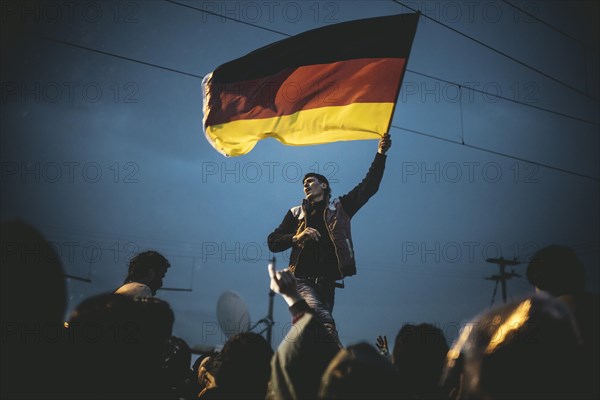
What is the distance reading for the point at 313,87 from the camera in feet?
20.5

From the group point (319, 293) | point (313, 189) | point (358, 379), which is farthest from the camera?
point (313, 189)

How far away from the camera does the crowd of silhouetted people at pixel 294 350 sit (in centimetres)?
116

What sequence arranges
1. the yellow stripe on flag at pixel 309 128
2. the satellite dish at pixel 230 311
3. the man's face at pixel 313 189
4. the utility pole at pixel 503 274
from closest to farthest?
1. the man's face at pixel 313 189
2. the yellow stripe on flag at pixel 309 128
3. the satellite dish at pixel 230 311
4. the utility pole at pixel 503 274

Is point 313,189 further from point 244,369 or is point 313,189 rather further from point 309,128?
point 244,369

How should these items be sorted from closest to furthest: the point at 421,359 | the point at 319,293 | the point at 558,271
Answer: the point at 421,359
the point at 558,271
the point at 319,293

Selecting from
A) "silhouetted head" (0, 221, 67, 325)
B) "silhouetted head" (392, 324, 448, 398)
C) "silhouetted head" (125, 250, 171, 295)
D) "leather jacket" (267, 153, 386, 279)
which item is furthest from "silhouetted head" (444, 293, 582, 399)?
"silhouetted head" (125, 250, 171, 295)

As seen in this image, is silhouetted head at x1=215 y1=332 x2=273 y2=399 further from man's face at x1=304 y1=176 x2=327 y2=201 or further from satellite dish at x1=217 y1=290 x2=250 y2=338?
satellite dish at x1=217 y1=290 x2=250 y2=338

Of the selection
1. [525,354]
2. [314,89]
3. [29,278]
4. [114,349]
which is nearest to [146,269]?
[114,349]

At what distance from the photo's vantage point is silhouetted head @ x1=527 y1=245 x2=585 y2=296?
2363mm

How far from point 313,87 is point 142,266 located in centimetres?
333

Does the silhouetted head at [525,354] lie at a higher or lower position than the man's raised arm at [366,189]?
lower

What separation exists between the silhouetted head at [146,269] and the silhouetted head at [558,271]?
10.5ft

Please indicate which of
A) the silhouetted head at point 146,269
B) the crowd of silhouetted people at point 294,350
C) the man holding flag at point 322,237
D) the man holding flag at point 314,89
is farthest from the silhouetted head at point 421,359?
the man holding flag at point 314,89

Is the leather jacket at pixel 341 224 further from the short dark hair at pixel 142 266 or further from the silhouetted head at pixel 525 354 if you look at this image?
the silhouetted head at pixel 525 354
